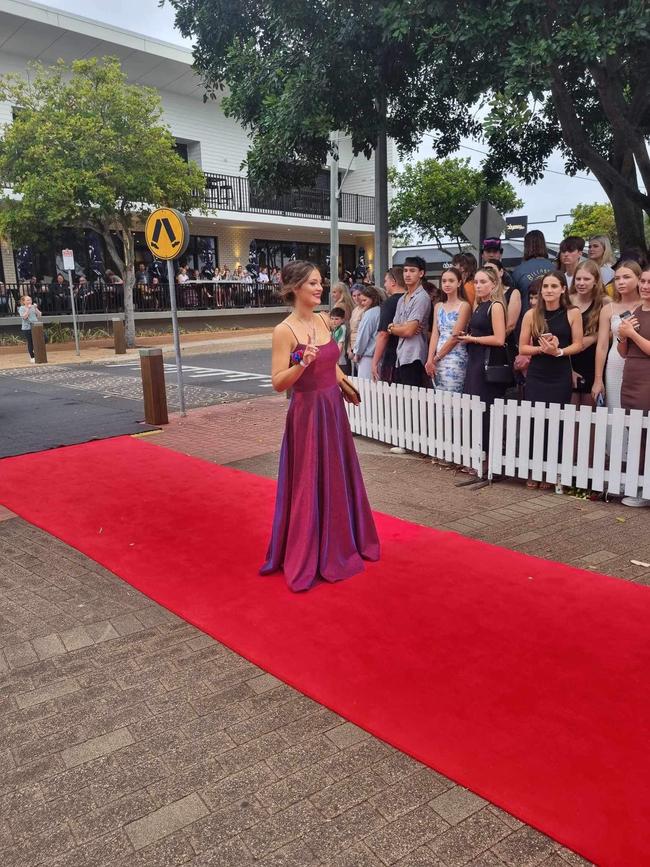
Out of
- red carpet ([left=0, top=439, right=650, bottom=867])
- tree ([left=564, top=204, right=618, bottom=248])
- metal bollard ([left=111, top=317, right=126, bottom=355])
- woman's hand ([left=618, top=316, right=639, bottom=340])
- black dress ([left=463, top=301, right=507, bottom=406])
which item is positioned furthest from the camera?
tree ([left=564, top=204, right=618, bottom=248])

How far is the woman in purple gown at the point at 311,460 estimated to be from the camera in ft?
13.5

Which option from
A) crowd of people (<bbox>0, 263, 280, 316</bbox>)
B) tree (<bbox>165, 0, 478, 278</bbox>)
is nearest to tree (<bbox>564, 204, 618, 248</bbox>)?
crowd of people (<bbox>0, 263, 280, 316</bbox>)

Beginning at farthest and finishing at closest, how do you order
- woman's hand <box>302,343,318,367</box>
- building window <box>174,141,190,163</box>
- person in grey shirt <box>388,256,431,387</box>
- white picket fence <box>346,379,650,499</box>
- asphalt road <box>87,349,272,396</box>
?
building window <box>174,141,190,163</box>, asphalt road <box>87,349,272,396</box>, person in grey shirt <box>388,256,431,387</box>, white picket fence <box>346,379,650,499</box>, woman's hand <box>302,343,318,367</box>

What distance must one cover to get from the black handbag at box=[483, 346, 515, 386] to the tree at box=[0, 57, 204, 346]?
619 inches

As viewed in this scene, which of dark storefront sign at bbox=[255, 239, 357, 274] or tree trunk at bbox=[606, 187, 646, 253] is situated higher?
dark storefront sign at bbox=[255, 239, 357, 274]

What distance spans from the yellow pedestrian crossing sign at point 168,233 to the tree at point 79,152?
36.3 ft

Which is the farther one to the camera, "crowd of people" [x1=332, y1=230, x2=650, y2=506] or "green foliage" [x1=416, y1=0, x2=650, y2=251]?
"green foliage" [x1=416, y1=0, x2=650, y2=251]

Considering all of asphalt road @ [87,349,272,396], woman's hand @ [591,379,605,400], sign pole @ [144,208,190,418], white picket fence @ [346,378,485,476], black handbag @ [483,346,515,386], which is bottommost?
asphalt road @ [87,349,272,396]

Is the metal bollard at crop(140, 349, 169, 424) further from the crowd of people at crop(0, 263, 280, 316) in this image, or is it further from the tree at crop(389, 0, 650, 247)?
the crowd of people at crop(0, 263, 280, 316)

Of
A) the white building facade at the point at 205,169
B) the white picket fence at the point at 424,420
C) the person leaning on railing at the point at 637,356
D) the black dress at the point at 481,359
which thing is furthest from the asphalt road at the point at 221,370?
the person leaning on railing at the point at 637,356

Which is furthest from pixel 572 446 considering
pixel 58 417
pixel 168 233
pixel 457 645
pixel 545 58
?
pixel 58 417

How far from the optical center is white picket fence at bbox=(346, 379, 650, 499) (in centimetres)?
550

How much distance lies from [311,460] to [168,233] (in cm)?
593

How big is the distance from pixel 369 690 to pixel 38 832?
1.40m
